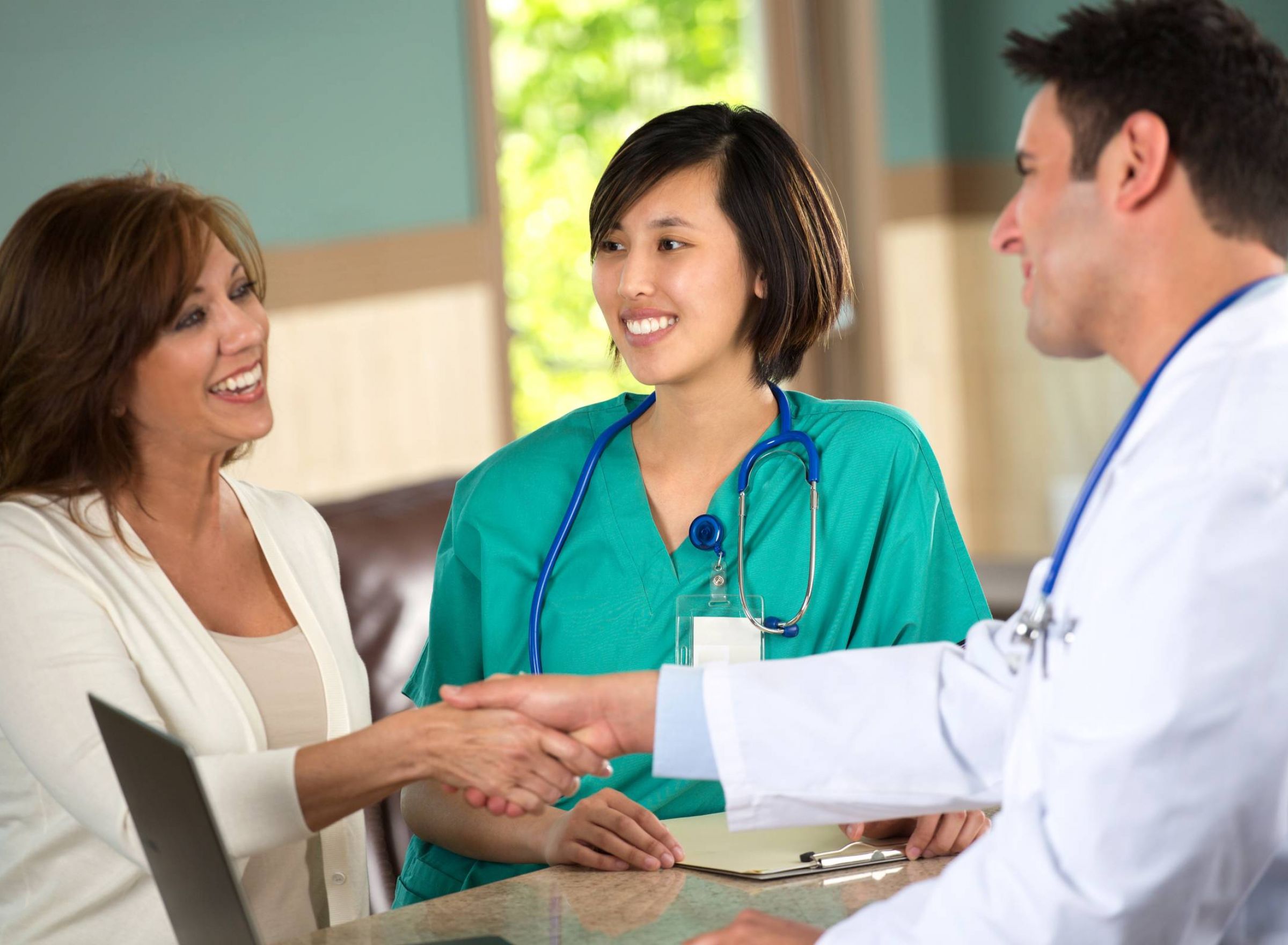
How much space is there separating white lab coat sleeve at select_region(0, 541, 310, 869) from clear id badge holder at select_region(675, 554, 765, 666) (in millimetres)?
490

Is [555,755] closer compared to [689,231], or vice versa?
[555,755]

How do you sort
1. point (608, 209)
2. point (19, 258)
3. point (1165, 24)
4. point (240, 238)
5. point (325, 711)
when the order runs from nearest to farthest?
point (1165, 24), point (19, 258), point (325, 711), point (240, 238), point (608, 209)

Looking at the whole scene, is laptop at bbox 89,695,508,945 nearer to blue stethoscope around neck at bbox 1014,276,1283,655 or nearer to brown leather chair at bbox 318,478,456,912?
blue stethoscope around neck at bbox 1014,276,1283,655

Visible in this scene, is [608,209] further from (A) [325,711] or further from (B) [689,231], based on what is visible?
(A) [325,711]

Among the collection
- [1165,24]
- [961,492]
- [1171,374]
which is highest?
[1165,24]

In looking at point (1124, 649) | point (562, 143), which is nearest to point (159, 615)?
point (1124, 649)

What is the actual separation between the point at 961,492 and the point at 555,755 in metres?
3.35

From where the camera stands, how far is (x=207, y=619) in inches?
61.6

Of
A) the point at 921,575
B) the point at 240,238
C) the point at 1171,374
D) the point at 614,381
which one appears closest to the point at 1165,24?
the point at 1171,374

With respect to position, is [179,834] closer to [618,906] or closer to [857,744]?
[618,906]

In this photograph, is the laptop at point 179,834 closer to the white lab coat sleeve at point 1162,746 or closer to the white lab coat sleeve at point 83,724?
the white lab coat sleeve at point 83,724

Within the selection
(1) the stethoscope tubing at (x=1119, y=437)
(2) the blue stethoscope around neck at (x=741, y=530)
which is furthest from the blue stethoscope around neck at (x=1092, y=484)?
(2) the blue stethoscope around neck at (x=741, y=530)

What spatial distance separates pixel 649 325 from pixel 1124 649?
0.96 metres

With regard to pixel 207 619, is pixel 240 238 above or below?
above
